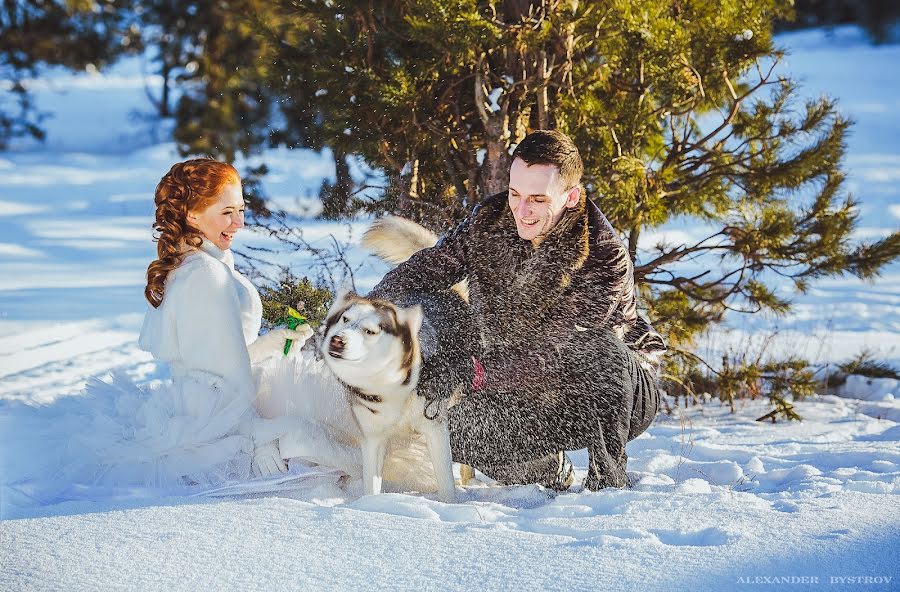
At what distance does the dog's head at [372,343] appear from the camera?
2.50 meters

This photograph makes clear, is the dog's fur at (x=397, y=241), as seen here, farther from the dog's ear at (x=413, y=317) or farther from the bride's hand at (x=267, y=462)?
the bride's hand at (x=267, y=462)

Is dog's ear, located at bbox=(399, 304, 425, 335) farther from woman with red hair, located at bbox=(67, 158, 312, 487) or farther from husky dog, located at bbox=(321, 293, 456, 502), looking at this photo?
woman with red hair, located at bbox=(67, 158, 312, 487)

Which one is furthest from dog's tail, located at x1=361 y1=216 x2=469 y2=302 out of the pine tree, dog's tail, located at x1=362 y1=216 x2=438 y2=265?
the pine tree

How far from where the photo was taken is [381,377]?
103 inches

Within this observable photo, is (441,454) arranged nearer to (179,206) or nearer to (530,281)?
(530,281)

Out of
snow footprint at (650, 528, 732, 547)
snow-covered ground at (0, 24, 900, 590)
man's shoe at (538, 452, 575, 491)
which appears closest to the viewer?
snow-covered ground at (0, 24, 900, 590)

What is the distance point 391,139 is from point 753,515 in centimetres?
244

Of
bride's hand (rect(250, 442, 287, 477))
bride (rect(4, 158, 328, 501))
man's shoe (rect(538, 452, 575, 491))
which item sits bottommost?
man's shoe (rect(538, 452, 575, 491))

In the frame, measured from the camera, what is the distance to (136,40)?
14.3m

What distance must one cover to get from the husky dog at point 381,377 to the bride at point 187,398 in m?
0.28

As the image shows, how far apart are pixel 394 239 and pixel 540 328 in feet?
1.93

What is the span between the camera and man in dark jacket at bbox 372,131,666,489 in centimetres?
287

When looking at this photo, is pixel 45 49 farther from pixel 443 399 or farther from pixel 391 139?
pixel 443 399

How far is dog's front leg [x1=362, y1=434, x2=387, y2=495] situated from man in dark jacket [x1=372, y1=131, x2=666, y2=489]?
27 centimetres
